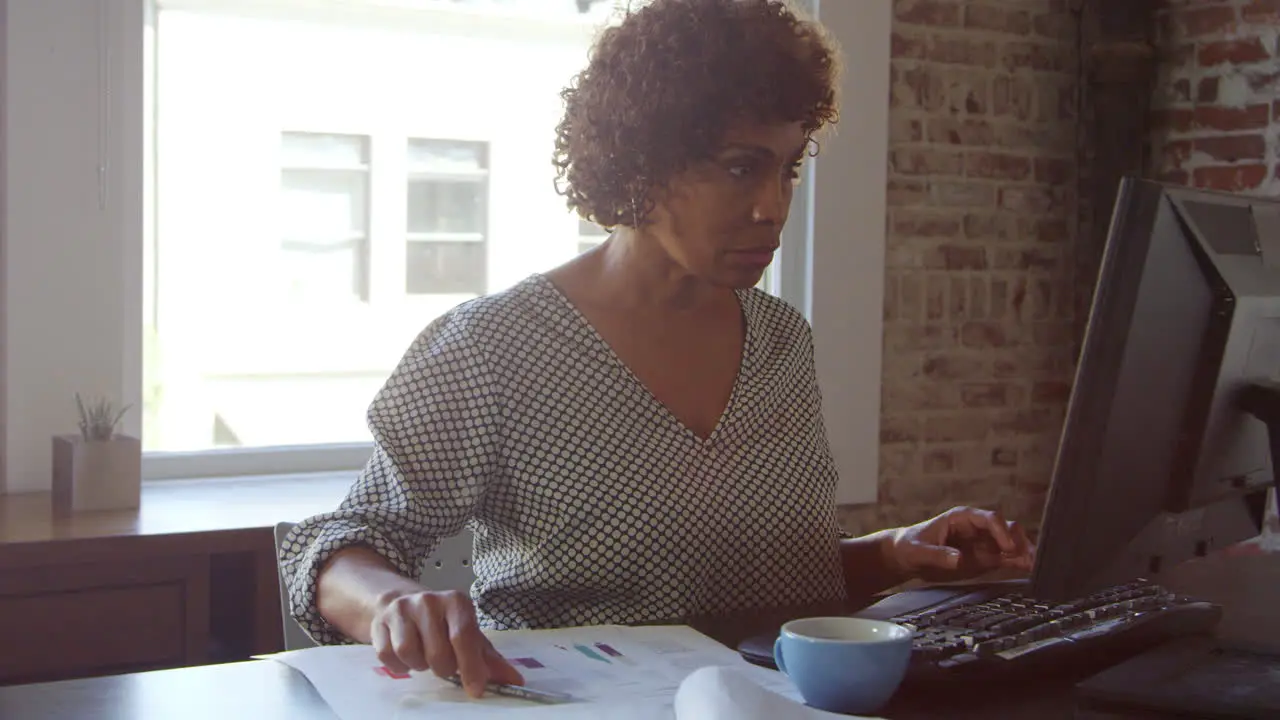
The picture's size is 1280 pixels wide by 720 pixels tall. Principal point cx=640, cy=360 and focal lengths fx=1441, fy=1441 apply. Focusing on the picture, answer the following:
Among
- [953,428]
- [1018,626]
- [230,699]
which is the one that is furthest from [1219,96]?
[230,699]

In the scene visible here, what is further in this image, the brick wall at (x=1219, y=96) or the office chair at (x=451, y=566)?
the brick wall at (x=1219, y=96)

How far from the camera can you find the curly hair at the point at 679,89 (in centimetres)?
169

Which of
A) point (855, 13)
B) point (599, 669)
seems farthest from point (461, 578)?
point (855, 13)

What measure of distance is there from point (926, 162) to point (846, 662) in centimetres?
231

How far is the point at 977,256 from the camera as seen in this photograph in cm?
327

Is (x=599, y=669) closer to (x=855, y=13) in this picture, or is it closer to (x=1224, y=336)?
(x=1224, y=336)

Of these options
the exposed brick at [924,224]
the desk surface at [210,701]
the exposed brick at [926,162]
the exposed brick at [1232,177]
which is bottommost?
the desk surface at [210,701]

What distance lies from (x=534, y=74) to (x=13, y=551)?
1441mm

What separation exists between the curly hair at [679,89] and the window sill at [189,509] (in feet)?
2.62

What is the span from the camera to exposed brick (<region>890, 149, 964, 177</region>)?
3.18 meters

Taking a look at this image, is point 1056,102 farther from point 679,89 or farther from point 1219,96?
point 679,89

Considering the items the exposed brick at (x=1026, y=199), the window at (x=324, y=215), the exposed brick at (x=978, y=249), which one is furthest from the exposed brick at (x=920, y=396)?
the window at (x=324, y=215)

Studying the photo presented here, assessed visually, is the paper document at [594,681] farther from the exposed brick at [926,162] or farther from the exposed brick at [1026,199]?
the exposed brick at [1026,199]

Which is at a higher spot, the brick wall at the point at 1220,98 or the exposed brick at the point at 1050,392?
the brick wall at the point at 1220,98
